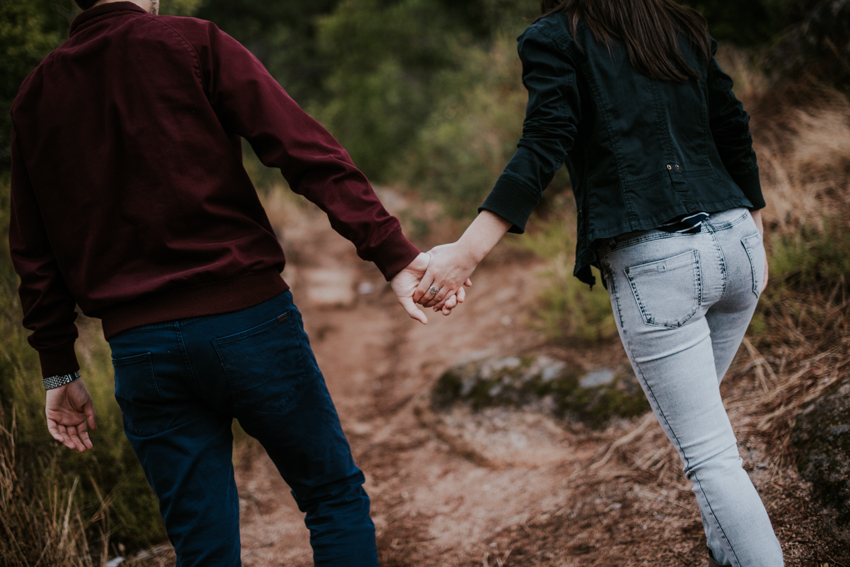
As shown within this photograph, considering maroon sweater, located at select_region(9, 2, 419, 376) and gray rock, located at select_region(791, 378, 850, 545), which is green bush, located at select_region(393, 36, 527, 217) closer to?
gray rock, located at select_region(791, 378, 850, 545)

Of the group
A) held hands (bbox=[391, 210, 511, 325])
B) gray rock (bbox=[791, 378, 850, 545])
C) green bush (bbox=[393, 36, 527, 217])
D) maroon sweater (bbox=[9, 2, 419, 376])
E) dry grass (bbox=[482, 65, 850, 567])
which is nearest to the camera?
maroon sweater (bbox=[9, 2, 419, 376])

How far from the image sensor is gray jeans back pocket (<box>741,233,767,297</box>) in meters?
1.43

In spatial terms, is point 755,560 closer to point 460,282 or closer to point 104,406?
point 460,282

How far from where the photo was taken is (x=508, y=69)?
23.2 ft

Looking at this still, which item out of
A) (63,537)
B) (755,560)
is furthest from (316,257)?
(755,560)

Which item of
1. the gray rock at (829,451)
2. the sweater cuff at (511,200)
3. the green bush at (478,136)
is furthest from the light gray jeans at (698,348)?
the green bush at (478,136)

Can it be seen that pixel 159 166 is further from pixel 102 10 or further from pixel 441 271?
pixel 441 271

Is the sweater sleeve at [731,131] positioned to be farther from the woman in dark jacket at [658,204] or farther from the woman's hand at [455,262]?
the woman's hand at [455,262]

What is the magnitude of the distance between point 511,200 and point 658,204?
1.17 ft

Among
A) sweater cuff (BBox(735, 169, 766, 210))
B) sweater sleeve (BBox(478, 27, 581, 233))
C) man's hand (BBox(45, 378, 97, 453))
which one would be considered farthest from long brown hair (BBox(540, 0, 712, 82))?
man's hand (BBox(45, 378, 97, 453))

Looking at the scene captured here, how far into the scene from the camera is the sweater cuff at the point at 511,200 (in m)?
1.46

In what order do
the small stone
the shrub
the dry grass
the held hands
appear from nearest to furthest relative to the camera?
the held hands → the dry grass → the small stone → the shrub

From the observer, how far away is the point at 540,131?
1436mm

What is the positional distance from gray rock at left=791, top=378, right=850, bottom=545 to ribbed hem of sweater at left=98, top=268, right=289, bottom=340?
199cm
